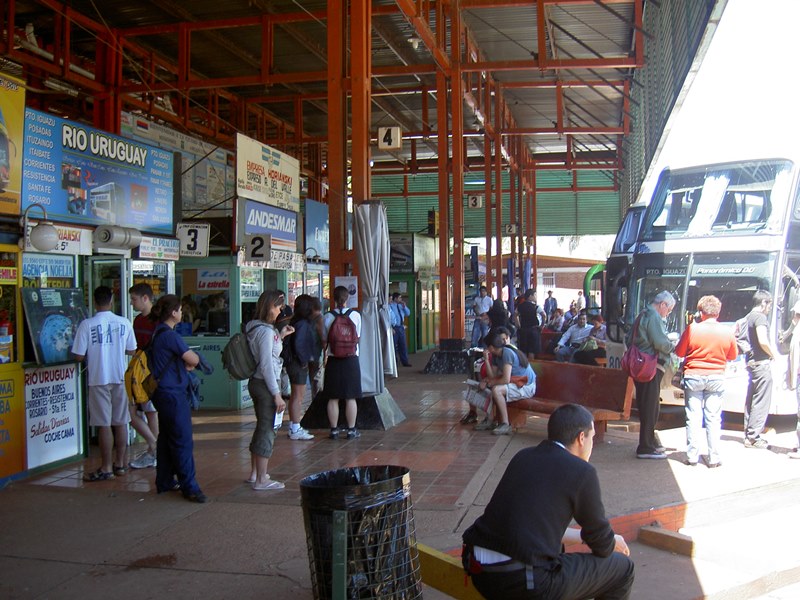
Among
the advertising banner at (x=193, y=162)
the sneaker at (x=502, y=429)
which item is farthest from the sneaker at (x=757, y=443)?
the advertising banner at (x=193, y=162)

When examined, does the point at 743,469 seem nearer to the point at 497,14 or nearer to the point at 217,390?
the point at 217,390

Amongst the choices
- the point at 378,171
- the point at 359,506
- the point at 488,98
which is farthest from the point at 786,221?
the point at 378,171

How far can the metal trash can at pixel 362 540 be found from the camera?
3734mm

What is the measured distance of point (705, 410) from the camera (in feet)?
26.4

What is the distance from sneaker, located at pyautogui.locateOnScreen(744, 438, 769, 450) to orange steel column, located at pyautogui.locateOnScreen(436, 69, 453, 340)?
8.74 metres

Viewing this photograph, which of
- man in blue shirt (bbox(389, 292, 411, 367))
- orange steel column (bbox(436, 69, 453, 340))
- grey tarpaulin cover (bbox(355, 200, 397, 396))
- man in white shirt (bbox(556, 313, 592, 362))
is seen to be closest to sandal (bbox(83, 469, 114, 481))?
grey tarpaulin cover (bbox(355, 200, 397, 396))

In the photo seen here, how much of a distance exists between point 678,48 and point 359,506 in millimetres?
9748

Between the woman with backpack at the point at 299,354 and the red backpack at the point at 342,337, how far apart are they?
393 millimetres

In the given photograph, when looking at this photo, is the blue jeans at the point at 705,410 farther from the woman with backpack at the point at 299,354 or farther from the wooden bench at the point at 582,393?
the woman with backpack at the point at 299,354

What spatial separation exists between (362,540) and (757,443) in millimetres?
6632

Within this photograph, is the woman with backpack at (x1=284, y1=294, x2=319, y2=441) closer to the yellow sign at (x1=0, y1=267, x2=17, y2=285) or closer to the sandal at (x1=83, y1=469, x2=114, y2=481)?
the sandal at (x1=83, y1=469, x2=114, y2=481)

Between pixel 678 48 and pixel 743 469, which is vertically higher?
pixel 678 48

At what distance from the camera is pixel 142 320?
833 cm

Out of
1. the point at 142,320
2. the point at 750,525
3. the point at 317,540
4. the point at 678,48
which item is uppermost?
the point at 678,48
